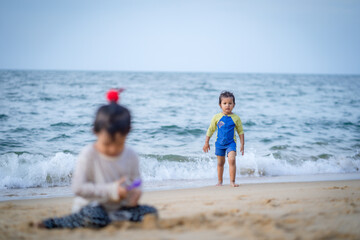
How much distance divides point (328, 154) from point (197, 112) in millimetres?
6466

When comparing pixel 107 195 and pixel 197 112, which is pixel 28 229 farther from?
pixel 197 112

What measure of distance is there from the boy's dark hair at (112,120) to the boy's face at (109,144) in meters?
0.03

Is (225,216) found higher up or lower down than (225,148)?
lower down

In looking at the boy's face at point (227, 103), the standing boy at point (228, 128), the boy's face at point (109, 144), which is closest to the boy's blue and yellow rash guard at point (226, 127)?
the standing boy at point (228, 128)

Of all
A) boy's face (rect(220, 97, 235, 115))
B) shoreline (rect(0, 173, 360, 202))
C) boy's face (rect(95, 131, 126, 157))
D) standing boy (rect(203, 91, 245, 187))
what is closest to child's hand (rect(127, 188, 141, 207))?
boy's face (rect(95, 131, 126, 157))

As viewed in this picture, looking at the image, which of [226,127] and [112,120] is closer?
[112,120]

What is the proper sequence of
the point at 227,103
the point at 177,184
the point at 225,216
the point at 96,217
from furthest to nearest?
the point at 177,184 → the point at 227,103 → the point at 225,216 → the point at 96,217

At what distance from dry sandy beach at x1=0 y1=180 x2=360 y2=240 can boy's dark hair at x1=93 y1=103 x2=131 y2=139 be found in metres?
0.76

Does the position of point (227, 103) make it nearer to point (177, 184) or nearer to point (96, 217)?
point (177, 184)

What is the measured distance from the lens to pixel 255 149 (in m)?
8.98

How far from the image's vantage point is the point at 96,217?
2.64 metres

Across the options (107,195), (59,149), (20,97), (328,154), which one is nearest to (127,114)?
(107,195)

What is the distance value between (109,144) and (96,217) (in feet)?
1.93

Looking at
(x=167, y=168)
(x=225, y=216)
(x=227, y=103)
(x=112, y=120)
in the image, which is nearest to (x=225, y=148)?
(x=227, y=103)
